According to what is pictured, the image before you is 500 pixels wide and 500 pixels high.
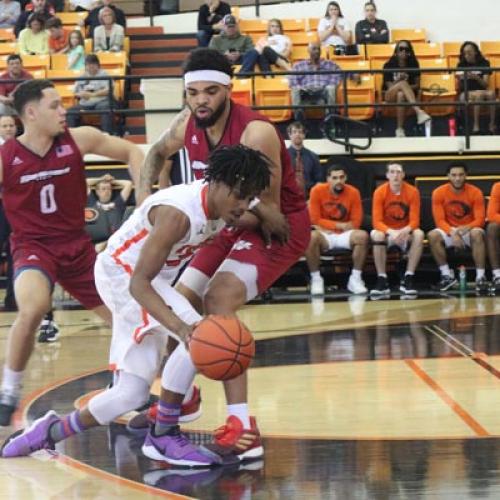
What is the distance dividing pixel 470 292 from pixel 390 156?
2.30 meters

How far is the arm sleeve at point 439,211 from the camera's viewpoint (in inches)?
488

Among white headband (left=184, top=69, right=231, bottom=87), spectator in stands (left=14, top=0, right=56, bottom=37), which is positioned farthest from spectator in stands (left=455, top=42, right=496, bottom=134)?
white headband (left=184, top=69, right=231, bottom=87)

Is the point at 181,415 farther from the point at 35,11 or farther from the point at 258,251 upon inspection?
the point at 35,11

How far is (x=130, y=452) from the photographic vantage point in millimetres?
5461

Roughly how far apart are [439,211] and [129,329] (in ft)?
25.0

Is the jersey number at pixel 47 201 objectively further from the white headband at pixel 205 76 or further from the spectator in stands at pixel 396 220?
the spectator in stands at pixel 396 220

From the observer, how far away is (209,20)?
16.1m

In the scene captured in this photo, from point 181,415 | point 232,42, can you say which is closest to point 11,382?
point 181,415

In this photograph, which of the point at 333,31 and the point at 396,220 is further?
the point at 333,31

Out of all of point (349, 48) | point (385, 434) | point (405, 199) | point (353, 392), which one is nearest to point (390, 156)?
point (405, 199)

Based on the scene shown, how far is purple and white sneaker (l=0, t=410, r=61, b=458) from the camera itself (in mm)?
5305

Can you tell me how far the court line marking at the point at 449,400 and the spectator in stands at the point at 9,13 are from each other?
1058cm

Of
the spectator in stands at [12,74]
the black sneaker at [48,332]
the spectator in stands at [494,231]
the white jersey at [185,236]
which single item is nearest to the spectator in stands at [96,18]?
the spectator in stands at [12,74]

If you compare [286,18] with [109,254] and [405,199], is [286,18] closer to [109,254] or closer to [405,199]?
[405,199]
